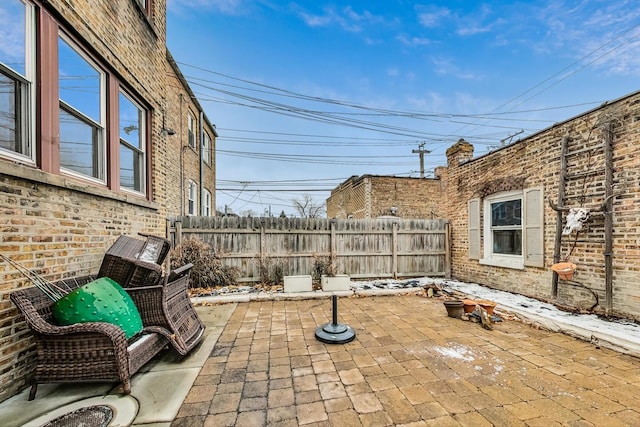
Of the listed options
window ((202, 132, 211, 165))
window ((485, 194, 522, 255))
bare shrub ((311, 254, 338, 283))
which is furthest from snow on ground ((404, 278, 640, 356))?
window ((202, 132, 211, 165))

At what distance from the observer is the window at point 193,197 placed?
9758 mm

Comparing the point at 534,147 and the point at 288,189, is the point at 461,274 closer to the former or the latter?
the point at 534,147

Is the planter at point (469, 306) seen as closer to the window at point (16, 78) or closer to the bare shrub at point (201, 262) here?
the bare shrub at point (201, 262)

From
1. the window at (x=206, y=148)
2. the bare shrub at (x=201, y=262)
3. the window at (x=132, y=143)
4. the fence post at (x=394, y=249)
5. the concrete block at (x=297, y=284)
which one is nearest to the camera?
the window at (x=132, y=143)

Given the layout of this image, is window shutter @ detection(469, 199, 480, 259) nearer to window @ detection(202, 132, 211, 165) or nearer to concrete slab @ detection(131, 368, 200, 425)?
concrete slab @ detection(131, 368, 200, 425)

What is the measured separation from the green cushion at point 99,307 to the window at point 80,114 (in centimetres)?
153

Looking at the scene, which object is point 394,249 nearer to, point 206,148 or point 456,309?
point 456,309

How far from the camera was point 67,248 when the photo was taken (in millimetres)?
2725

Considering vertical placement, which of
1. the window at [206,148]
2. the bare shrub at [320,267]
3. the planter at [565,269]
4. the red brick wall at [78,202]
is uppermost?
the window at [206,148]

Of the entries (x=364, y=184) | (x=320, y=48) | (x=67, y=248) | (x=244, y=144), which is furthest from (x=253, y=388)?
(x=244, y=144)

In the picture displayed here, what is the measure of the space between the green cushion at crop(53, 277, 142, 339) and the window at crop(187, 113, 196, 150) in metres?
8.11

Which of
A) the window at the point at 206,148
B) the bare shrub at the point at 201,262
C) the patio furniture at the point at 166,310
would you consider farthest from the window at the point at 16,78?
the window at the point at 206,148

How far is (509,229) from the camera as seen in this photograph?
5.64 metres

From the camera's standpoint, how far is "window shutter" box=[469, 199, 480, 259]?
632 centimetres
